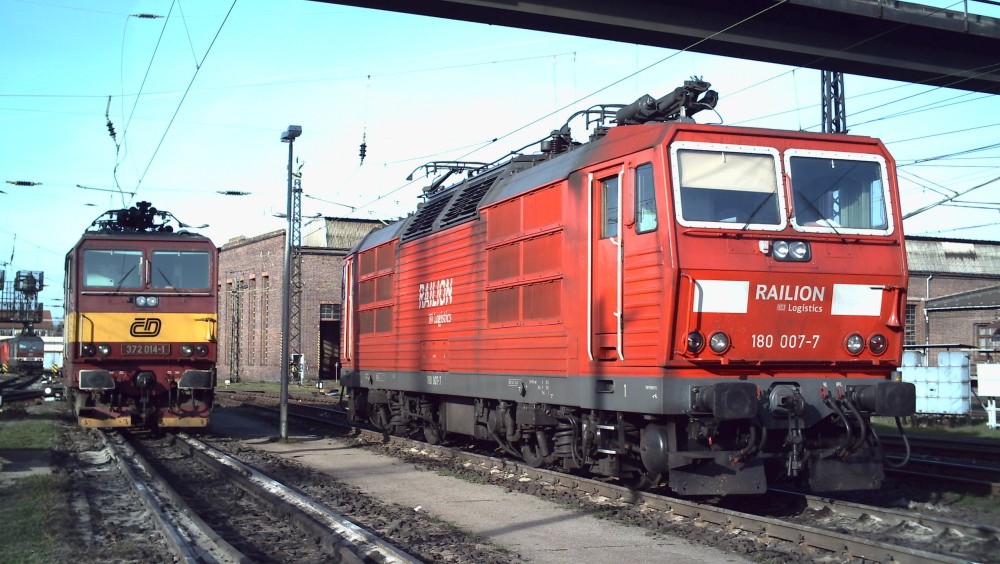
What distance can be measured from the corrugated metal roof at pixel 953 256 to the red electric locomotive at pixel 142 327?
40.0 meters

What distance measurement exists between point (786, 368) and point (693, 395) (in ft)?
3.81

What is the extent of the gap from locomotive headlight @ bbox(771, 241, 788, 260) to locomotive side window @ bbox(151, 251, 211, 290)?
12.2 meters

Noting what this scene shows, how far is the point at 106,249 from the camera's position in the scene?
17.9 meters

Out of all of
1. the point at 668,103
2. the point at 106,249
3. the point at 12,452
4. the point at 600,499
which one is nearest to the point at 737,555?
the point at 600,499

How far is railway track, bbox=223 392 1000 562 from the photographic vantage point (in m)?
7.67

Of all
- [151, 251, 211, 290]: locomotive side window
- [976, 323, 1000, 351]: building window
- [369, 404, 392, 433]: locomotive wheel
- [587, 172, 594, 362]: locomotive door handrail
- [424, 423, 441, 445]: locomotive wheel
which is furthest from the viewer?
[976, 323, 1000, 351]: building window

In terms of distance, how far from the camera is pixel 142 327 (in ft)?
57.9

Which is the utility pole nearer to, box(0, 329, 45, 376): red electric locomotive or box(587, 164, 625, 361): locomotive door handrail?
box(587, 164, 625, 361): locomotive door handrail

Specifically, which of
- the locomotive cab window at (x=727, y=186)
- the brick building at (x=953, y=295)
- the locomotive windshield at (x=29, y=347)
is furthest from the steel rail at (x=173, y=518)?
the locomotive windshield at (x=29, y=347)

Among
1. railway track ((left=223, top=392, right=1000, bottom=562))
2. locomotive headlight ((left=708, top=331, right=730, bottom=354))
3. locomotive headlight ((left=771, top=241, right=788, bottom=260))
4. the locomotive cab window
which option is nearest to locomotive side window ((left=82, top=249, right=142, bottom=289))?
railway track ((left=223, top=392, right=1000, bottom=562))

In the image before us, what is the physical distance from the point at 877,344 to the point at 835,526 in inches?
74.6

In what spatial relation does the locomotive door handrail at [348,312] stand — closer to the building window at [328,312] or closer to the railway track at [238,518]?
the railway track at [238,518]

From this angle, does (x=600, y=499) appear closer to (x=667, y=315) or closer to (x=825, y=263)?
(x=667, y=315)

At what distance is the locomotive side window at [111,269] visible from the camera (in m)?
17.6
